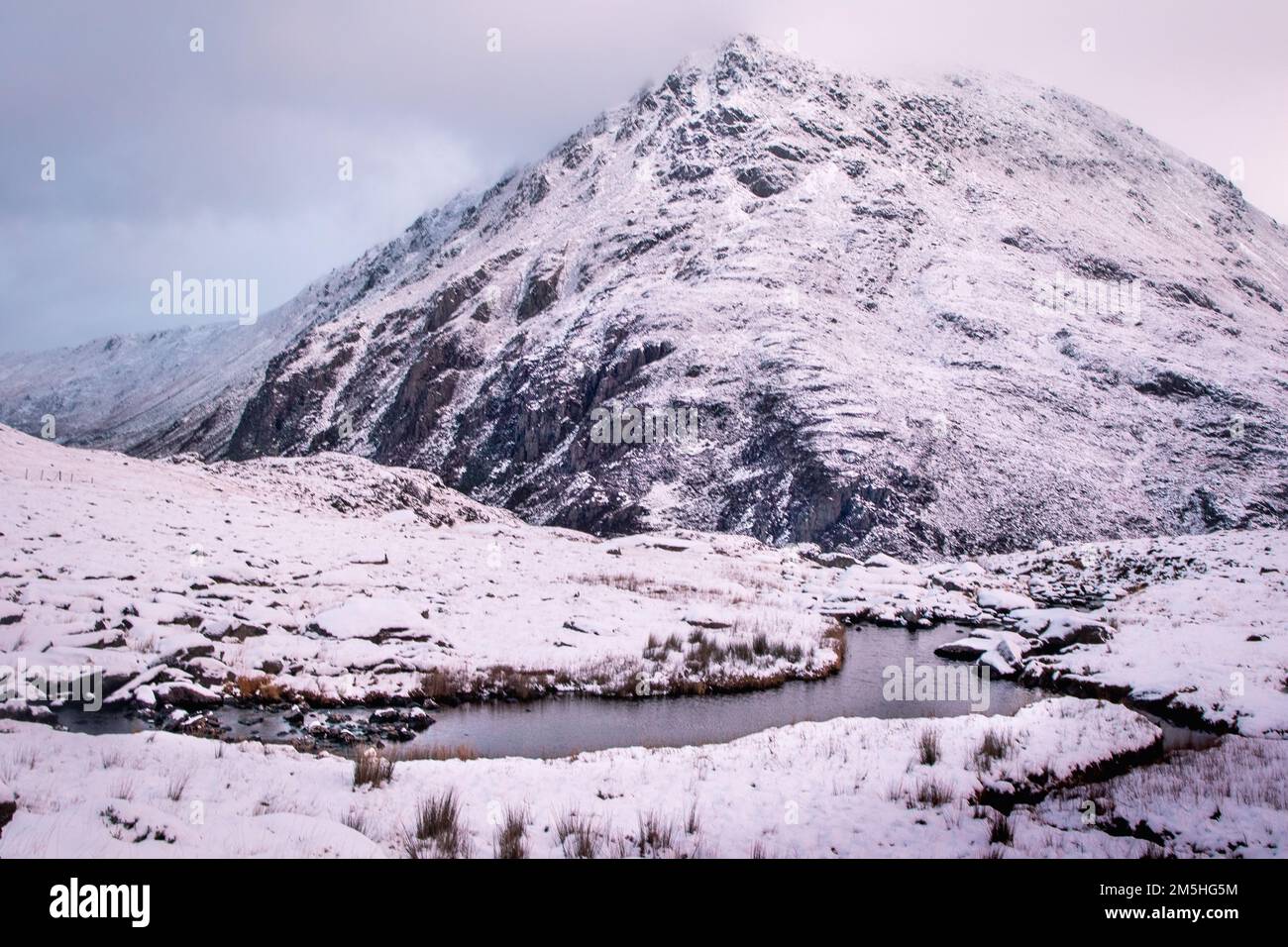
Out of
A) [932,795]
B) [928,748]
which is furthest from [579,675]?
[932,795]

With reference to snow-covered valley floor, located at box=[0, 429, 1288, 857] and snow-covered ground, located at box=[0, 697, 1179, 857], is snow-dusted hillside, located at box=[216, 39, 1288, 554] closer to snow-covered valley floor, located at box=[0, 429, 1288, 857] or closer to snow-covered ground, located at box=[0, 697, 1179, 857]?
snow-covered valley floor, located at box=[0, 429, 1288, 857]

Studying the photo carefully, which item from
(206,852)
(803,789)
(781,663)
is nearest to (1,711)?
(206,852)

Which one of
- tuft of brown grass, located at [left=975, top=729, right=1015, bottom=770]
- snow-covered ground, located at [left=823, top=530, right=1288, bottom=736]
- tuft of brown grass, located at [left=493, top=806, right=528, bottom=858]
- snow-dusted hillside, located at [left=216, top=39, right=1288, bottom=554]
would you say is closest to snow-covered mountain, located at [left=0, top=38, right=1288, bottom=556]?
snow-dusted hillside, located at [left=216, top=39, right=1288, bottom=554]

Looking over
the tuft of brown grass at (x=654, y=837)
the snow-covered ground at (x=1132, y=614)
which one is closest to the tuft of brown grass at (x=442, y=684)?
the tuft of brown grass at (x=654, y=837)

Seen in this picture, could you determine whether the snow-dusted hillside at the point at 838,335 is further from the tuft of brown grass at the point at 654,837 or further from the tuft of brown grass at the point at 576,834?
the tuft of brown grass at the point at 576,834

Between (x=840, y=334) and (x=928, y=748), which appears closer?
(x=928, y=748)

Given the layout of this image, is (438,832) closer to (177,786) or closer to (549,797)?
(549,797)
